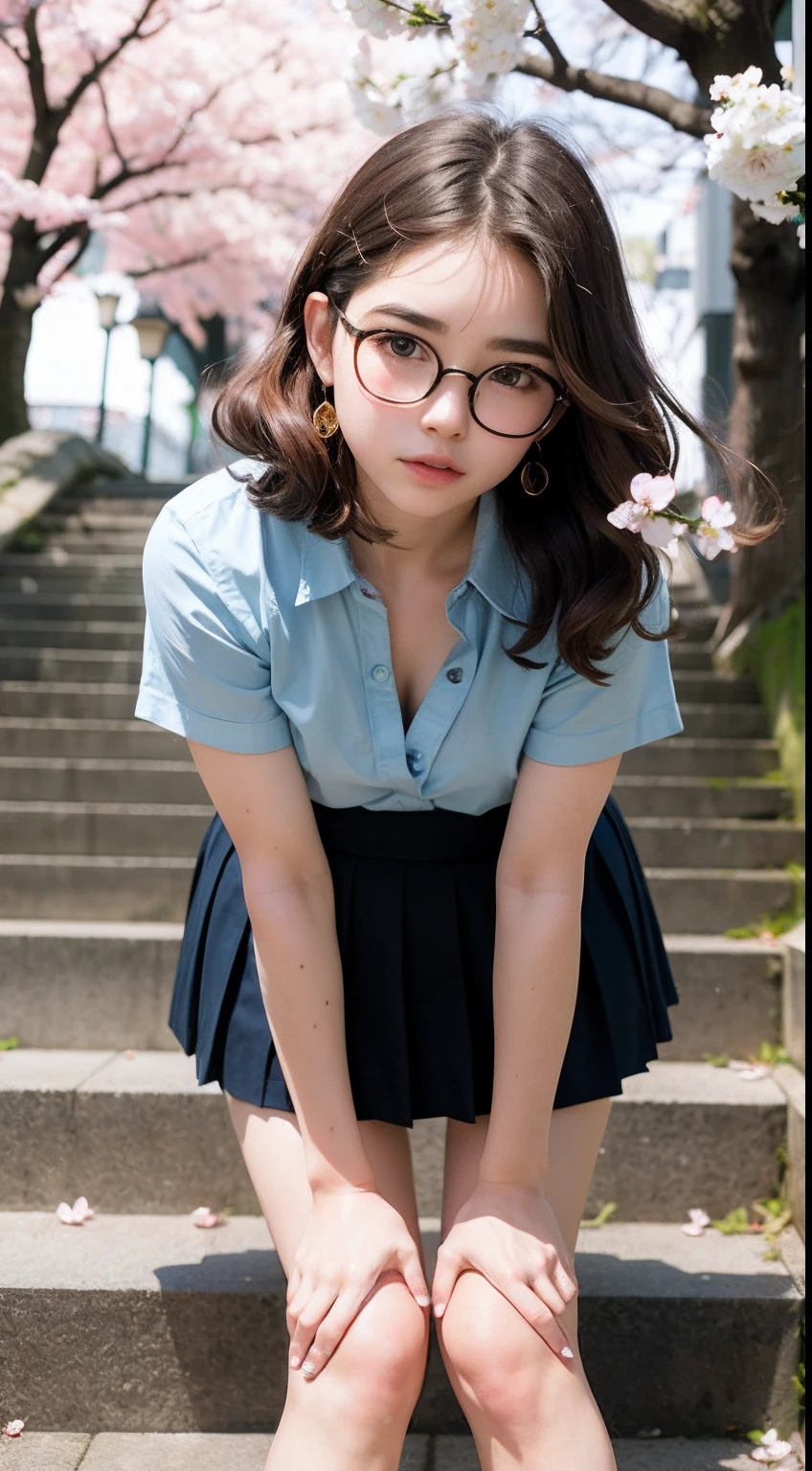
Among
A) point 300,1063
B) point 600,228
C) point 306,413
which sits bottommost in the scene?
point 300,1063

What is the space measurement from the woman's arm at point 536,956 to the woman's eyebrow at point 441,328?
0.46 m

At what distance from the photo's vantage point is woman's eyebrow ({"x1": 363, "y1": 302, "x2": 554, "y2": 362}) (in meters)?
1.36

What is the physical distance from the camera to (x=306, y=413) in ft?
5.03

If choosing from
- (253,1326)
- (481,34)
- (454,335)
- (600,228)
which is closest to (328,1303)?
(253,1326)

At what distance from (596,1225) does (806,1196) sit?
49 cm

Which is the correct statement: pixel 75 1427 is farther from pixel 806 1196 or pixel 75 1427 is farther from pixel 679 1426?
pixel 806 1196

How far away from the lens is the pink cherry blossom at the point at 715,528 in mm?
1335

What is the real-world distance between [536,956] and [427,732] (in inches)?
11.1

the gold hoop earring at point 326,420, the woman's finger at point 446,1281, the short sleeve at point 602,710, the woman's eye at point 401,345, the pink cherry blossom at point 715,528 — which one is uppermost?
the woman's eye at point 401,345

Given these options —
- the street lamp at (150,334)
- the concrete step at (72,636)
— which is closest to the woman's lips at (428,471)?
the concrete step at (72,636)

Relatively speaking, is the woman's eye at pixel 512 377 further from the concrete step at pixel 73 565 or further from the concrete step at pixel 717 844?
the concrete step at pixel 73 565

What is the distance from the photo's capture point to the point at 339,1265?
1401 millimetres

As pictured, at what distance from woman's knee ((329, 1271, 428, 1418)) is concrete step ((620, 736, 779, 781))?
2.60m

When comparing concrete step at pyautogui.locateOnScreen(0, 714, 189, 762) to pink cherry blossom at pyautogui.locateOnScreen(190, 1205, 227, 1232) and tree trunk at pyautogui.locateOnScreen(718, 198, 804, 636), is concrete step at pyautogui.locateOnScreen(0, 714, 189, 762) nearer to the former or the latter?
pink cherry blossom at pyautogui.locateOnScreen(190, 1205, 227, 1232)
